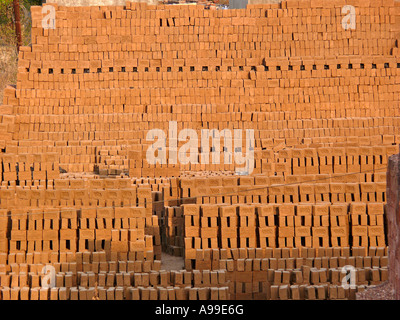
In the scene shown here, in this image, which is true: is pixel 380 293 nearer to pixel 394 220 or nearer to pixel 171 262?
pixel 394 220

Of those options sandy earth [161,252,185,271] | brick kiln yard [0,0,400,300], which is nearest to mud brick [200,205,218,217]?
brick kiln yard [0,0,400,300]

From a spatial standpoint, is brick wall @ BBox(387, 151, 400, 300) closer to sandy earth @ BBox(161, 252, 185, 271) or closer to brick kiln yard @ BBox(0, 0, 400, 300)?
brick kiln yard @ BBox(0, 0, 400, 300)

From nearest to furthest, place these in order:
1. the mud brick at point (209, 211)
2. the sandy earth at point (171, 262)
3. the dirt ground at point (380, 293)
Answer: the dirt ground at point (380, 293)
the mud brick at point (209, 211)
the sandy earth at point (171, 262)

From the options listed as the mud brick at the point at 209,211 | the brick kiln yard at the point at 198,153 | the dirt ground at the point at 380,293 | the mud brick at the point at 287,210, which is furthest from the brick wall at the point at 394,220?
the mud brick at the point at 209,211

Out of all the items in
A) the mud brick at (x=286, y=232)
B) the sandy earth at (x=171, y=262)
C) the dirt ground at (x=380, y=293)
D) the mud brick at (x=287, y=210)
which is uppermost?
the mud brick at (x=287, y=210)

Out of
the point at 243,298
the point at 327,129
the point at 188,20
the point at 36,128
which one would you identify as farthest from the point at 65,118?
the point at 243,298

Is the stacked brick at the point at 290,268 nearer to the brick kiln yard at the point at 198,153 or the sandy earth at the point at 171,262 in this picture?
the brick kiln yard at the point at 198,153

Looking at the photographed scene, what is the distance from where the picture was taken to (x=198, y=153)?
20922 millimetres

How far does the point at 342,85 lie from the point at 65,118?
7743 millimetres

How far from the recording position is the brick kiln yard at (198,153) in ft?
48.5

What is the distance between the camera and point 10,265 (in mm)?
14977

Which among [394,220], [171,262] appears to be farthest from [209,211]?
[394,220]

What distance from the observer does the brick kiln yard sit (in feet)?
48.5

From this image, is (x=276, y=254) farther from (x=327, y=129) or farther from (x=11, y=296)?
(x=327, y=129)
